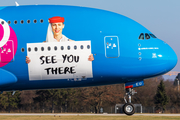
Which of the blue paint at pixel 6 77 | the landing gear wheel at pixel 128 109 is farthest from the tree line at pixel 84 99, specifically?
the blue paint at pixel 6 77

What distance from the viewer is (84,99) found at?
393 ft

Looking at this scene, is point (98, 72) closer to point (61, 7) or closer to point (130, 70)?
point (130, 70)

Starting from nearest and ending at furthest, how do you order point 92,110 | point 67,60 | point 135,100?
point 67,60
point 92,110
point 135,100

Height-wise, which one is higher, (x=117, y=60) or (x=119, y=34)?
(x=119, y=34)

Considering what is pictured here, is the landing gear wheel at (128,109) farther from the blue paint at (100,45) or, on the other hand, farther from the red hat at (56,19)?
the red hat at (56,19)

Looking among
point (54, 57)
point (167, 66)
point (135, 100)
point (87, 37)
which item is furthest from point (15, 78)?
point (135, 100)

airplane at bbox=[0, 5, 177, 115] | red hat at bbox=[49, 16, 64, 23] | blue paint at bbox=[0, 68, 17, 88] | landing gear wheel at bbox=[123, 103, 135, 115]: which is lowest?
landing gear wheel at bbox=[123, 103, 135, 115]

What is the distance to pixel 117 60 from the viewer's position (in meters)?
26.2

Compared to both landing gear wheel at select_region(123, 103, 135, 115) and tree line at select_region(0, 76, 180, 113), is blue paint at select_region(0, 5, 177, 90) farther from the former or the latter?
tree line at select_region(0, 76, 180, 113)

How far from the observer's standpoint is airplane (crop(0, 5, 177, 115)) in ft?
85.5

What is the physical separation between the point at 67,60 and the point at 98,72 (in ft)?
8.10

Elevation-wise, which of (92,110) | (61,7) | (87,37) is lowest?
(92,110)

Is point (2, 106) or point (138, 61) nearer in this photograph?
point (138, 61)

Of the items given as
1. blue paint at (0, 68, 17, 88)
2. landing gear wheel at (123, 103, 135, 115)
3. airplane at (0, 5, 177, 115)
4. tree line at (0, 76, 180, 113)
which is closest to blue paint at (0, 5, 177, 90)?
airplane at (0, 5, 177, 115)
